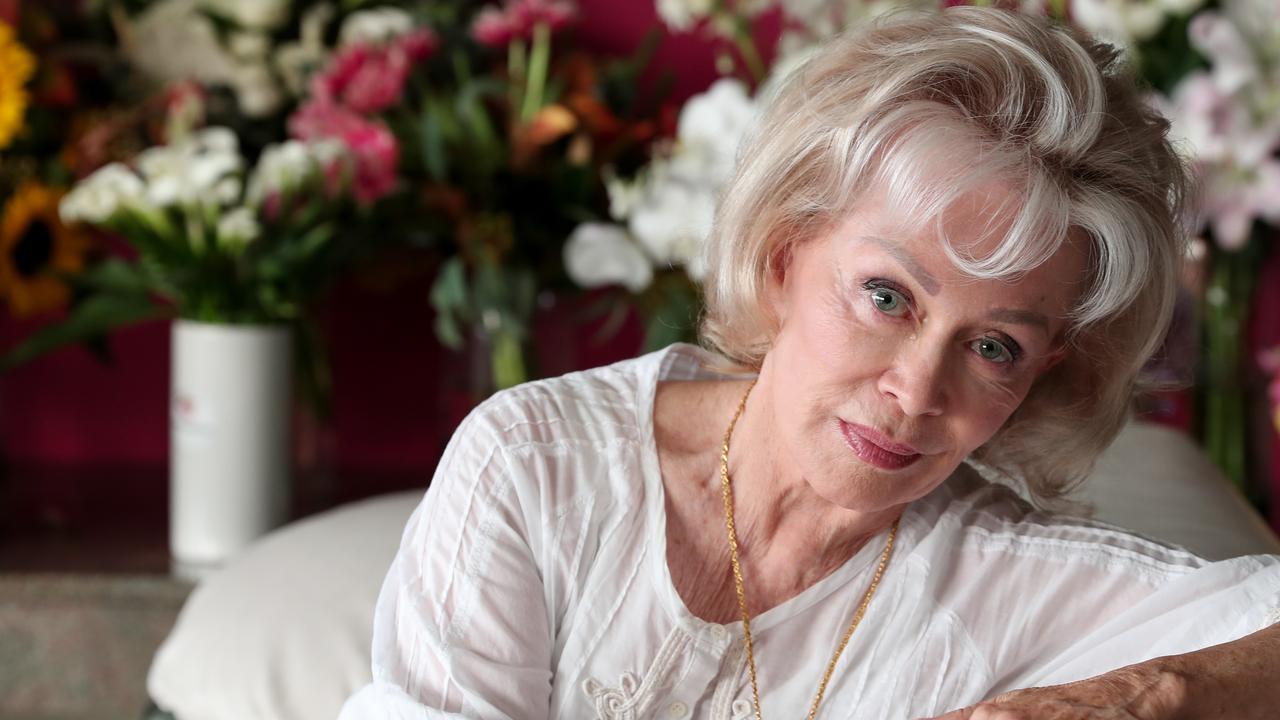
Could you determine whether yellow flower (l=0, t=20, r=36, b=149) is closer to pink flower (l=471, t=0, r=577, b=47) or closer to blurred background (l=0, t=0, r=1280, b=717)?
blurred background (l=0, t=0, r=1280, b=717)

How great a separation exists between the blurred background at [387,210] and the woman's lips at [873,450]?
31.2 inches

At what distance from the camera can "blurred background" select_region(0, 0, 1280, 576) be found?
214cm

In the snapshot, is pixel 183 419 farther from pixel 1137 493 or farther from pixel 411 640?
pixel 1137 493

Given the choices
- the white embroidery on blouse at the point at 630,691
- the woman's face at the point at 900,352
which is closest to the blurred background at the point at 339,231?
the woman's face at the point at 900,352

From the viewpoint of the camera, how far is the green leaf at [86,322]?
7.49 ft

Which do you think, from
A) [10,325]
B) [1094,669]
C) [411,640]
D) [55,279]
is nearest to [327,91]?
[55,279]

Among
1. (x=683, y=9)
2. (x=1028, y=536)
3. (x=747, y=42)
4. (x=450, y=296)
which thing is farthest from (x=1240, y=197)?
(x=450, y=296)

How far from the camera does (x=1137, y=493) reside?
1846 millimetres

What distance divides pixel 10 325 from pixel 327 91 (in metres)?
0.89

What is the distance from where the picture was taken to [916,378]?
3.86 ft

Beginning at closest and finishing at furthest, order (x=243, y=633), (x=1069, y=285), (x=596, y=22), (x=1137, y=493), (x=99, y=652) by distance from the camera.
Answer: (x=1069, y=285) < (x=243, y=633) < (x=1137, y=493) < (x=99, y=652) < (x=596, y=22)

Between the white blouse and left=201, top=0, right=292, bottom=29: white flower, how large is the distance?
1241mm

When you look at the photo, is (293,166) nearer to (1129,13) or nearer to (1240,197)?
(1129,13)

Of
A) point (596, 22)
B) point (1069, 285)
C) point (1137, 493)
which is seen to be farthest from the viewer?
point (596, 22)
